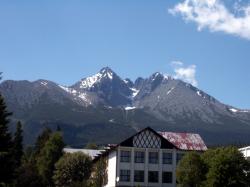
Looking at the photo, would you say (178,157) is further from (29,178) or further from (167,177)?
(29,178)

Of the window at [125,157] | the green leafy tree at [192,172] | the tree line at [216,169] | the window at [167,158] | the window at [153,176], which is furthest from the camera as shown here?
the window at [167,158]

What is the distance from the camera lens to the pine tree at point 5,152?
191 ft

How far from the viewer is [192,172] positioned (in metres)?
72.9

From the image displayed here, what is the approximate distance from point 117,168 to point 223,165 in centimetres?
3287

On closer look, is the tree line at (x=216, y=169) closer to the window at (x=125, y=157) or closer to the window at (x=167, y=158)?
the window at (x=125, y=157)

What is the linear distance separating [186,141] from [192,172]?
2932 centimetres

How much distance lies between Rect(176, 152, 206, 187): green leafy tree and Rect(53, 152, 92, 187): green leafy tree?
22605 mm

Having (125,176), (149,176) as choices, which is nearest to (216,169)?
(149,176)

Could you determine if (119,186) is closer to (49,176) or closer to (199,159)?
(49,176)

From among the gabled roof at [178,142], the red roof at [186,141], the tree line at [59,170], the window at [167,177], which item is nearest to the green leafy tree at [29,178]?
the tree line at [59,170]

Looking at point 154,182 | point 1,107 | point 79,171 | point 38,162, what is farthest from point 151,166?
point 1,107

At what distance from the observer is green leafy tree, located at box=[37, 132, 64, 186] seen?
10119 centimetres

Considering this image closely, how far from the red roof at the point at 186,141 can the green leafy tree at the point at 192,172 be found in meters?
25.1

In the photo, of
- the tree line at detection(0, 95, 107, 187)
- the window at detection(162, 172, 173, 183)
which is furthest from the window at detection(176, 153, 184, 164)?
the tree line at detection(0, 95, 107, 187)
